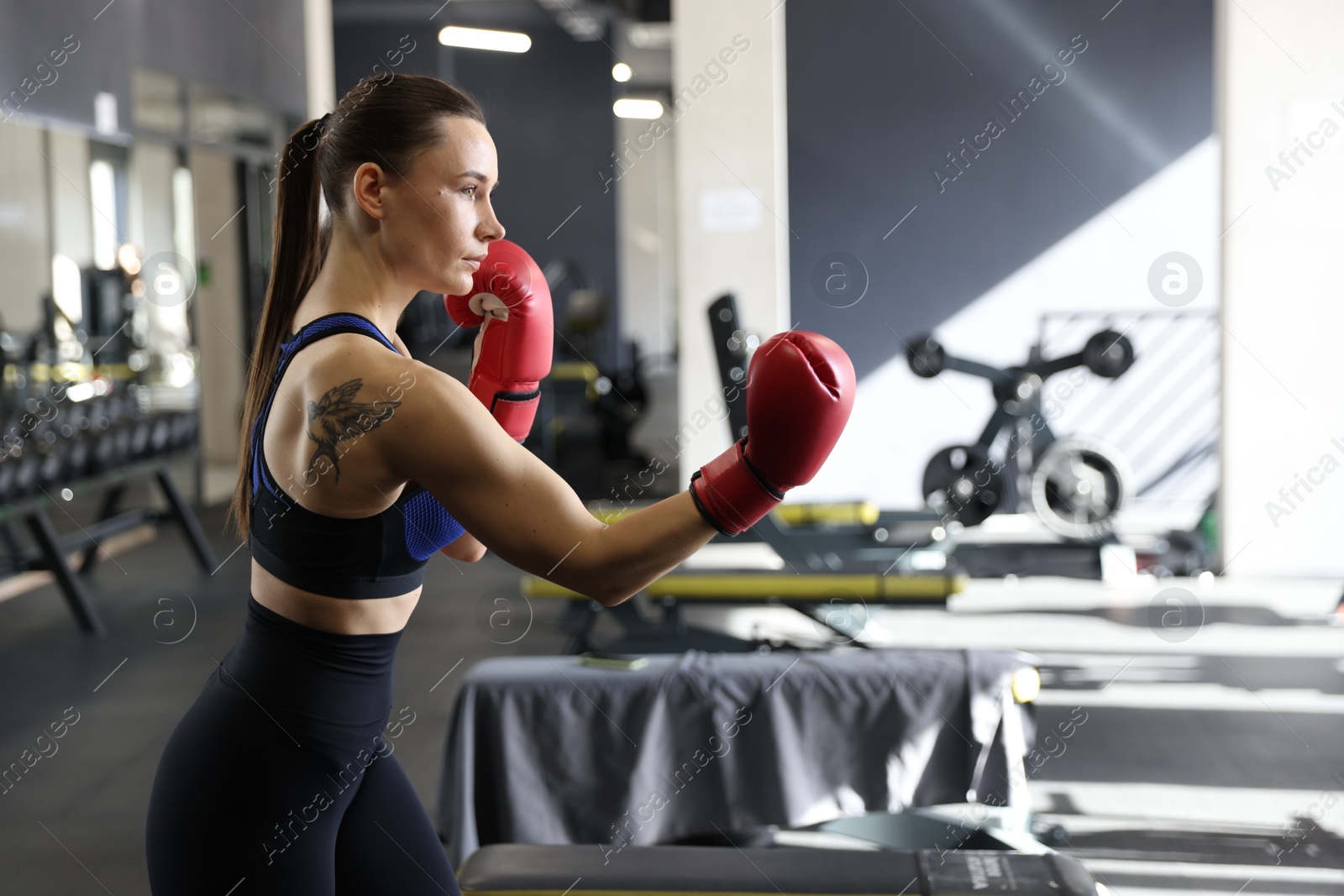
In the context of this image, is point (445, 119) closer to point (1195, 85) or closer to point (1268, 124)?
point (1268, 124)

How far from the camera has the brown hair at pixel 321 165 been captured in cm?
119

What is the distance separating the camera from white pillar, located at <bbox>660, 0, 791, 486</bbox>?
6273 mm

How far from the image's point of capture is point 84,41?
6000mm

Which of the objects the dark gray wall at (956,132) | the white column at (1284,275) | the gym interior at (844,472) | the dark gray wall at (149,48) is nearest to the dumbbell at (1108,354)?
the gym interior at (844,472)

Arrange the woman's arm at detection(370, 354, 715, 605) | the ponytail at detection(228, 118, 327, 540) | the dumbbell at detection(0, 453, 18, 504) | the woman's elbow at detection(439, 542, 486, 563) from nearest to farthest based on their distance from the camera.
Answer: the woman's arm at detection(370, 354, 715, 605) < the ponytail at detection(228, 118, 327, 540) < the woman's elbow at detection(439, 542, 486, 563) < the dumbbell at detection(0, 453, 18, 504)

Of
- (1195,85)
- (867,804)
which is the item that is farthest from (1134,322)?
(867,804)

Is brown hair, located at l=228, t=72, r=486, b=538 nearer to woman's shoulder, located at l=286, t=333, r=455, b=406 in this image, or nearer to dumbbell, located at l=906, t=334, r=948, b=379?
woman's shoulder, located at l=286, t=333, r=455, b=406

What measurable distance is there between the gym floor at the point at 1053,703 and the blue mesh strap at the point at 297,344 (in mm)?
2009

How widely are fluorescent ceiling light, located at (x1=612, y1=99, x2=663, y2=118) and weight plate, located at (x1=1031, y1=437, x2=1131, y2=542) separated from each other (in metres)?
8.70

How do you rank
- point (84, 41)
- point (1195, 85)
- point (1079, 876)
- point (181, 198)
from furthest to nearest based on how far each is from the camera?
point (181, 198) < point (1195, 85) < point (84, 41) < point (1079, 876)

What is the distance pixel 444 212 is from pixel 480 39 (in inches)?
405

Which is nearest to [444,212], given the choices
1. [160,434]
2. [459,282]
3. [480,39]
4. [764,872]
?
[459,282]

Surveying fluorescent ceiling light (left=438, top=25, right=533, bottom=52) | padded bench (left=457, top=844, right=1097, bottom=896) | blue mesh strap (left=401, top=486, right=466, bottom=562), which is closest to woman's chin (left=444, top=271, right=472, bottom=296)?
blue mesh strap (left=401, top=486, right=466, bottom=562)

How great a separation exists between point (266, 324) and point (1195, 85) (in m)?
6.60
